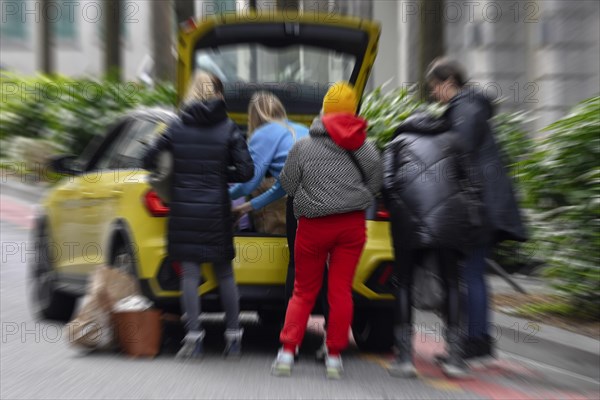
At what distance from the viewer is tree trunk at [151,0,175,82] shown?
19.0 m

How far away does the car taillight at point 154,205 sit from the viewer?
6.35 meters

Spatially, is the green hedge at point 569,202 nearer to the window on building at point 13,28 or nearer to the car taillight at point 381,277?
the car taillight at point 381,277

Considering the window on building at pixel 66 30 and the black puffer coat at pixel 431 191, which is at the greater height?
the window on building at pixel 66 30

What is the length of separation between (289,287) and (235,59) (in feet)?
6.68

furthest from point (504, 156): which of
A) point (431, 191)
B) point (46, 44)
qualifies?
point (46, 44)

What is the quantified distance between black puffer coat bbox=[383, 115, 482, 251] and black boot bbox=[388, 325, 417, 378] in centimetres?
51

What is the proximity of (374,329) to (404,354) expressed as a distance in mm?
933

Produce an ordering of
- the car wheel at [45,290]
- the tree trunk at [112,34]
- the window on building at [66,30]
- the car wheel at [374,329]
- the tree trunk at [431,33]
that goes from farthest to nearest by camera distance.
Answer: the window on building at [66,30], the tree trunk at [112,34], the tree trunk at [431,33], the car wheel at [45,290], the car wheel at [374,329]

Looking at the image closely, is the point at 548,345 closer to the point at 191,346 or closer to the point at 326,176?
the point at 326,176

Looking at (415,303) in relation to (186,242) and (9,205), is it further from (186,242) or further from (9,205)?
(9,205)

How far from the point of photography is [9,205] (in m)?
17.7

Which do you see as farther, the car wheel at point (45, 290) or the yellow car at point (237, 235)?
the car wheel at point (45, 290)

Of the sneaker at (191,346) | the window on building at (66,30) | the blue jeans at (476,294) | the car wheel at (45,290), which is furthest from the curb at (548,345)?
the window on building at (66,30)

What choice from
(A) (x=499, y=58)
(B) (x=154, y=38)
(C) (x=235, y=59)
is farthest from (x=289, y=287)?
(B) (x=154, y=38)
